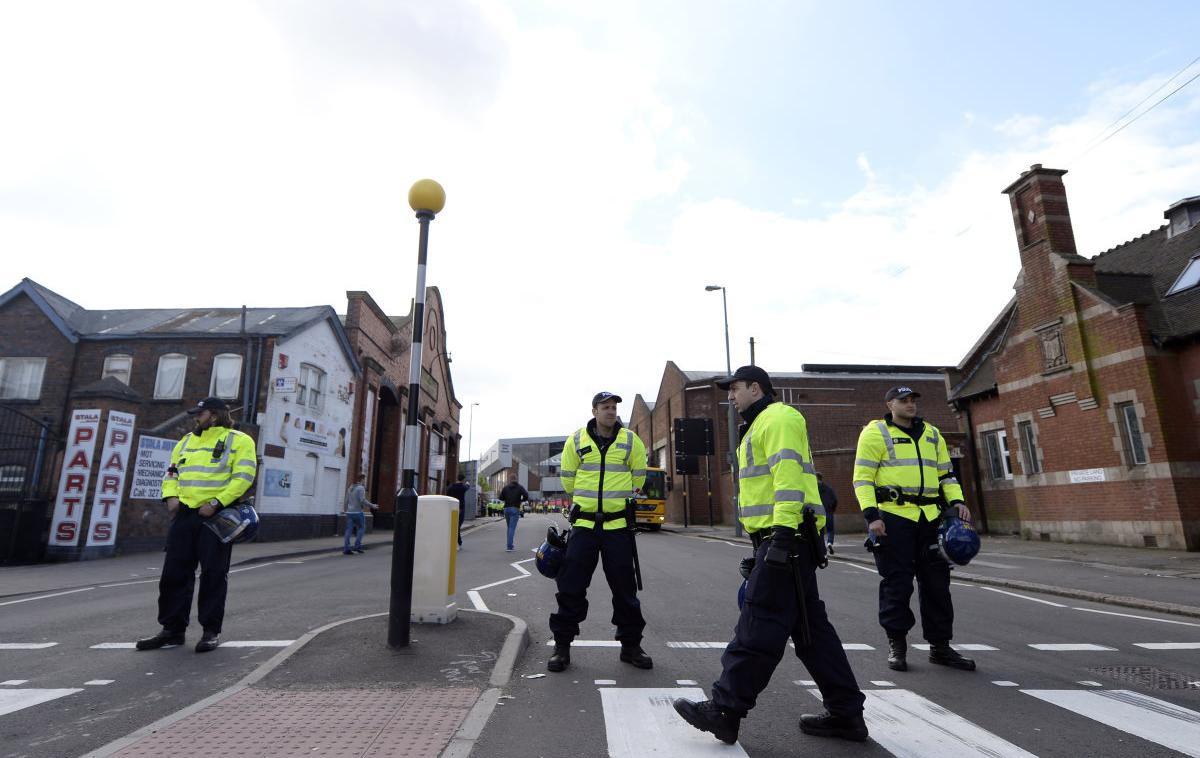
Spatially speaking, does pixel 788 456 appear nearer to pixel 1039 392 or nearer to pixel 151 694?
pixel 151 694

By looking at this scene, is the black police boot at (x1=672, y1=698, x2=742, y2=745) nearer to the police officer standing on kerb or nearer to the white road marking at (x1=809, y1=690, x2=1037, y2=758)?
the police officer standing on kerb

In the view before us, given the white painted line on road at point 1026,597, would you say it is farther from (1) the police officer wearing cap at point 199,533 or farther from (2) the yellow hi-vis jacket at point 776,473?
(1) the police officer wearing cap at point 199,533

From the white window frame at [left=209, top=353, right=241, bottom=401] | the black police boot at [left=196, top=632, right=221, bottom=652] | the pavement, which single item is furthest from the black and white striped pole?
the white window frame at [left=209, top=353, right=241, bottom=401]

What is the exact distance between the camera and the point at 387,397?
2875cm

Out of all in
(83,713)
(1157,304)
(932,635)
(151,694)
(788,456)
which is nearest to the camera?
(788,456)

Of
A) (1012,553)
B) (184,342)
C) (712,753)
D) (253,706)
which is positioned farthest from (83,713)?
(184,342)

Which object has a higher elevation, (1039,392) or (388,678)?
(1039,392)

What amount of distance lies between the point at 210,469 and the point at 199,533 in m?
0.53

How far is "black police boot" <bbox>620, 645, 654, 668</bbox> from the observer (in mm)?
4426

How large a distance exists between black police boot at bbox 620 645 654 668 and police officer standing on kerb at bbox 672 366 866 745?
131 cm

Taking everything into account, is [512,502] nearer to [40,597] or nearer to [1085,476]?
[40,597]

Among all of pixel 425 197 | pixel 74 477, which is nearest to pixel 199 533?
pixel 425 197

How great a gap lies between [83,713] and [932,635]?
17.8 ft

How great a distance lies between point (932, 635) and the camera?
4.64 metres
